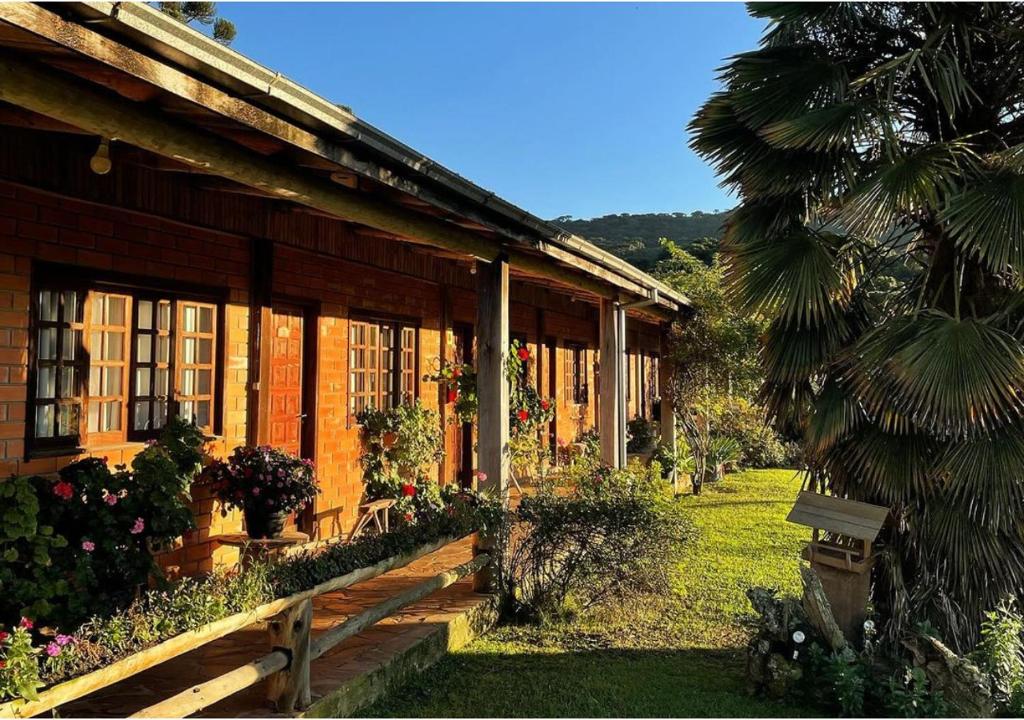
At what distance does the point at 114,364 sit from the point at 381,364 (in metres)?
3.18

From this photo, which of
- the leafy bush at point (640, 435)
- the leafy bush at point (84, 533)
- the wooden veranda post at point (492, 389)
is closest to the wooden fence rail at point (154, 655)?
the leafy bush at point (84, 533)

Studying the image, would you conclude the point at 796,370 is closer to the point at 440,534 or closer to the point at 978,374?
the point at 978,374

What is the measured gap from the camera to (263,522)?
17.0 feet

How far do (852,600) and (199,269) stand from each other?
4831 mm

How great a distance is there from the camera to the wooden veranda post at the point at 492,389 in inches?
226

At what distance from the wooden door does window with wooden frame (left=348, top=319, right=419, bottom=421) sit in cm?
73

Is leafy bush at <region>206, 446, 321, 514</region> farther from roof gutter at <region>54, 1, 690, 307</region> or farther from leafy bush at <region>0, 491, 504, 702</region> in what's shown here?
roof gutter at <region>54, 1, 690, 307</region>

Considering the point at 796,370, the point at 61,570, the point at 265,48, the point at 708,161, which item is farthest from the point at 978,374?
the point at 265,48

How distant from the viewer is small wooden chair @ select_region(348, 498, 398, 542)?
6668 mm

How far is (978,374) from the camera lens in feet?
14.0

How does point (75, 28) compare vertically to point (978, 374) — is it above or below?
above

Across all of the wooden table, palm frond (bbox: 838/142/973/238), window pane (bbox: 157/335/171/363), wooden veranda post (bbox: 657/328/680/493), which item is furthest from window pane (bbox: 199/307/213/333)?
wooden veranda post (bbox: 657/328/680/493)

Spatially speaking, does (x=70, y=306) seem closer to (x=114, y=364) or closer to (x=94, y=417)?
(x=114, y=364)

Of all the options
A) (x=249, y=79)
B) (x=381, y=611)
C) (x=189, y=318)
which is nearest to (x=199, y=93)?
(x=249, y=79)
